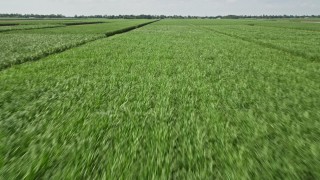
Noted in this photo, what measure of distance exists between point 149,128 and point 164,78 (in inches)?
173

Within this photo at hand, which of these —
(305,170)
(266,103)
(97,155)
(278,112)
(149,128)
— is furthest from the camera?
(266,103)

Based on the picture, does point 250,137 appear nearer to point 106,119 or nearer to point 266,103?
point 266,103

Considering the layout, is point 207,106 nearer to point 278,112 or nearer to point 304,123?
point 278,112

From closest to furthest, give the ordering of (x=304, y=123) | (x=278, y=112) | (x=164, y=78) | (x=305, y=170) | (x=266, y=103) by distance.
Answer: (x=305, y=170) < (x=304, y=123) < (x=278, y=112) < (x=266, y=103) < (x=164, y=78)

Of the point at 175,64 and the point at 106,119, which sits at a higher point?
the point at 106,119

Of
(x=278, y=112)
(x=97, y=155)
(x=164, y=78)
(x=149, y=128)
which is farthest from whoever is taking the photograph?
(x=164, y=78)

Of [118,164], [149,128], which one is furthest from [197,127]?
[118,164]

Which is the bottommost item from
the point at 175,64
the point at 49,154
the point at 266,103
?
the point at 175,64

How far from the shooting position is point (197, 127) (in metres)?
4.60

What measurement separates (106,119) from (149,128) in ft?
3.24

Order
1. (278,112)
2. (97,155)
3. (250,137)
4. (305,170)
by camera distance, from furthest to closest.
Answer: (278,112)
(250,137)
(97,155)
(305,170)

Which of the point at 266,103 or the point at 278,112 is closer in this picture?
the point at 278,112

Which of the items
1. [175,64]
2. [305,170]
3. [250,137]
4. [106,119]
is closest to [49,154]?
[106,119]

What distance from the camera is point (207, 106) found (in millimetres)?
5840
